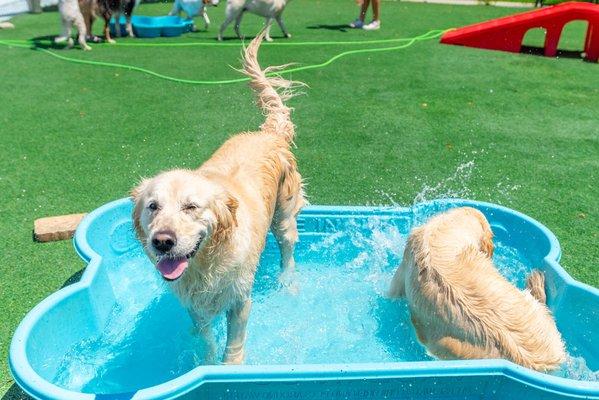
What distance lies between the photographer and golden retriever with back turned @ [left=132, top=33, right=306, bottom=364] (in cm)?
277

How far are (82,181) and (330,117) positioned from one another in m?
3.39

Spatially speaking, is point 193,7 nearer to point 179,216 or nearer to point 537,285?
point 537,285

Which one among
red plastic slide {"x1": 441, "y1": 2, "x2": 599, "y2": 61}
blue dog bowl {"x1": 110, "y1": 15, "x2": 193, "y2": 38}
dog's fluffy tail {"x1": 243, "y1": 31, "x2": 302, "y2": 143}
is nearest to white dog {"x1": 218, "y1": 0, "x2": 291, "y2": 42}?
blue dog bowl {"x1": 110, "y1": 15, "x2": 193, "y2": 38}

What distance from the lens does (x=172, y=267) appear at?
2.78 metres

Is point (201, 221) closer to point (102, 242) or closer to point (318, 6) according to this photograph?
point (102, 242)

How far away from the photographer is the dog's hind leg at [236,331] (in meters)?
3.30

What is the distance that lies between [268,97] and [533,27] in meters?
8.33

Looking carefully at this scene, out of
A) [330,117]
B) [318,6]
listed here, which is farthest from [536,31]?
[330,117]

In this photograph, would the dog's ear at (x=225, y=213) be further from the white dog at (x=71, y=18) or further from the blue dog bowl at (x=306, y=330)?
the white dog at (x=71, y=18)

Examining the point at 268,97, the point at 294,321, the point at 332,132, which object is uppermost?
the point at 268,97

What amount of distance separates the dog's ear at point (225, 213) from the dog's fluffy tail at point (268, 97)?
4.70 feet

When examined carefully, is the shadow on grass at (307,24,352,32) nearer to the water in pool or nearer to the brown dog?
the brown dog

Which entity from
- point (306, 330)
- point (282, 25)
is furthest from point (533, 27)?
point (306, 330)

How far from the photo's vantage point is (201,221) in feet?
9.16
